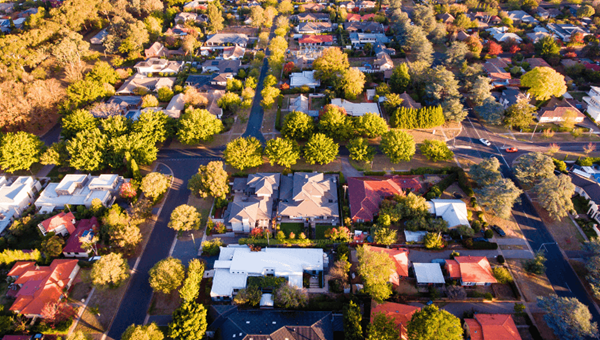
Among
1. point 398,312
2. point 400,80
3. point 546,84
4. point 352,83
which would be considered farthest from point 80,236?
point 546,84

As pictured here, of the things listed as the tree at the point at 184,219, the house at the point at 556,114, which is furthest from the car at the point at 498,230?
the tree at the point at 184,219

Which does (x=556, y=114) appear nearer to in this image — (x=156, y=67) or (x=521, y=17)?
(x=521, y=17)

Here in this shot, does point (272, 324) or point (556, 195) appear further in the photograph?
point (556, 195)

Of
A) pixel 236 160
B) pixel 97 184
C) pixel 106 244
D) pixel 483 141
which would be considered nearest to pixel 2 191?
pixel 97 184

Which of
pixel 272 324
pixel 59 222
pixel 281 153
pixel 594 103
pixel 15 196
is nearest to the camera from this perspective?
pixel 272 324

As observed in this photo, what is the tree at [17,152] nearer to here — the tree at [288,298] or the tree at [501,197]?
the tree at [288,298]

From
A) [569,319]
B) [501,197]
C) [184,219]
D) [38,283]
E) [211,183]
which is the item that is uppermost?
[501,197]

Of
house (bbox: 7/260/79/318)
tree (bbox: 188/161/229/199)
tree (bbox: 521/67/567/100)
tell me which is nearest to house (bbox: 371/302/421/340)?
tree (bbox: 188/161/229/199)
